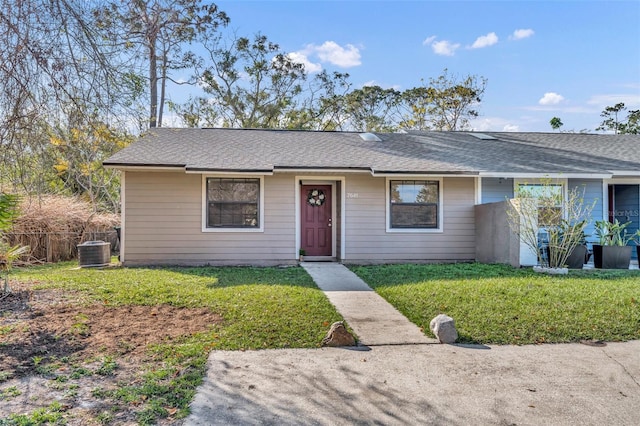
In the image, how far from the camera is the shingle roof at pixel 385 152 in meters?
9.92

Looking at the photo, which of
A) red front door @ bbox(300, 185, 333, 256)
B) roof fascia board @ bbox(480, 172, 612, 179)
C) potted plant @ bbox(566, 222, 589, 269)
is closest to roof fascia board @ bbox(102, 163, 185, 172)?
red front door @ bbox(300, 185, 333, 256)

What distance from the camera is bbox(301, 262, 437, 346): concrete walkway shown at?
457cm

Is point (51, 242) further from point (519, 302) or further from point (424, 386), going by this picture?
point (519, 302)

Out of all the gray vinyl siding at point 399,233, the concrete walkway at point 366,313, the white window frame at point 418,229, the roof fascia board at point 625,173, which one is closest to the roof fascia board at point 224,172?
the gray vinyl siding at point 399,233

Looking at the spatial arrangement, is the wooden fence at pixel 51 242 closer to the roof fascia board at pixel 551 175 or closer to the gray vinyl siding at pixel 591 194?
the roof fascia board at pixel 551 175

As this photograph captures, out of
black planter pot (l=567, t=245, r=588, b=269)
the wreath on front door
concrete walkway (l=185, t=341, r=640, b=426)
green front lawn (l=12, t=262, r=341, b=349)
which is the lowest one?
concrete walkway (l=185, t=341, r=640, b=426)

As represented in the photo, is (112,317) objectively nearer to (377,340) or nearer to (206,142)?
(377,340)

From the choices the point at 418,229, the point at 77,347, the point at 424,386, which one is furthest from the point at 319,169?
the point at 424,386

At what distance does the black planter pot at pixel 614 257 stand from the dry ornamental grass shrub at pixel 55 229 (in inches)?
519

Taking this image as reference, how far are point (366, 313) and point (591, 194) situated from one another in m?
8.41

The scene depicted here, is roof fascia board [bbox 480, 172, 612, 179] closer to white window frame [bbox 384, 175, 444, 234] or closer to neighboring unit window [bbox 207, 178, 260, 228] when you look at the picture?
white window frame [bbox 384, 175, 444, 234]

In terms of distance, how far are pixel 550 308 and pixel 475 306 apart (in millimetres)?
970

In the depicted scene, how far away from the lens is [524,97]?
17750mm

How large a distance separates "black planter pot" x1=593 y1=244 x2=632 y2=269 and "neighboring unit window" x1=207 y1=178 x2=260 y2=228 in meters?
8.01
